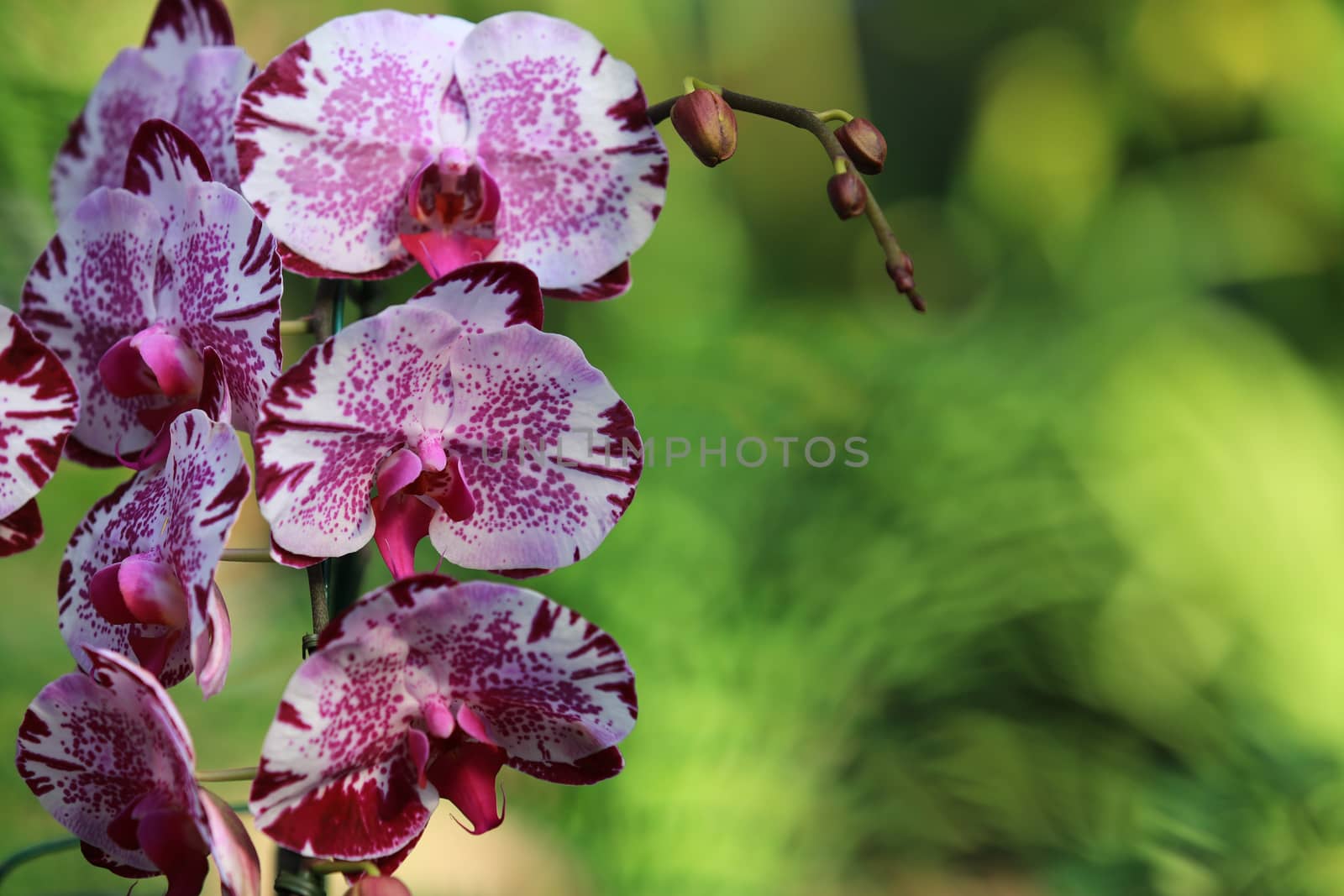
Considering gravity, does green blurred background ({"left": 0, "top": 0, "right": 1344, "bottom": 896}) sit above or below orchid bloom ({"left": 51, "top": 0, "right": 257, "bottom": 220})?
below

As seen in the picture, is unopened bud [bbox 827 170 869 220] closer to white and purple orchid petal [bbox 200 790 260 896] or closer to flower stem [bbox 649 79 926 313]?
flower stem [bbox 649 79 926 313]

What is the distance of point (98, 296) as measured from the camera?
377 mm

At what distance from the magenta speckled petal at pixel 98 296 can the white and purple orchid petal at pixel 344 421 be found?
105mm

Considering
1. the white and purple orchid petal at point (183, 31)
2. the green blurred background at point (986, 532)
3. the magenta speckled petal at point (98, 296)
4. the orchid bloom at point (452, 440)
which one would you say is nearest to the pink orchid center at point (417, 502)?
the orchid bloom at point (452, 440)

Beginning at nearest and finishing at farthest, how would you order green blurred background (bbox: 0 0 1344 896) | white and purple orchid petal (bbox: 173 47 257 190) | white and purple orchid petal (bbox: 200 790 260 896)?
1. white and purple orchid petal (bbox: 200 790 260 896)
2. white and purple orchid petal (bbox: 173 47 257 190)
3. green blurred background (bbox: 0 0 1344 896)

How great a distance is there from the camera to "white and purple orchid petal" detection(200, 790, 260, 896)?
0.93 ft

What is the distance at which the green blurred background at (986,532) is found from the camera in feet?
3.90

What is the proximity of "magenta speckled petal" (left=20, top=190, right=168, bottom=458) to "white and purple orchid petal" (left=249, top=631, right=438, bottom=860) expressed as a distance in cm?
15

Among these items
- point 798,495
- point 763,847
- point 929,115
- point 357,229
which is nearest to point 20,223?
point 357,229

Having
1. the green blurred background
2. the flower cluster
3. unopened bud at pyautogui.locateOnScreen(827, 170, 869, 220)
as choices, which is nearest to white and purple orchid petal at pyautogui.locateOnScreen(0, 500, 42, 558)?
the flower cluster

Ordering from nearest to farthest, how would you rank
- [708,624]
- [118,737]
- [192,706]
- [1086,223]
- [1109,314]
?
[118,737]
[192,706]
[708,624]
[1109,314]
[1086,223]

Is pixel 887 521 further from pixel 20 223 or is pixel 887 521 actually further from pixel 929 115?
pixel 929 115

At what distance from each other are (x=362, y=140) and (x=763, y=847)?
111 centimetres

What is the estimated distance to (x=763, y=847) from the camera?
50.2 inches
